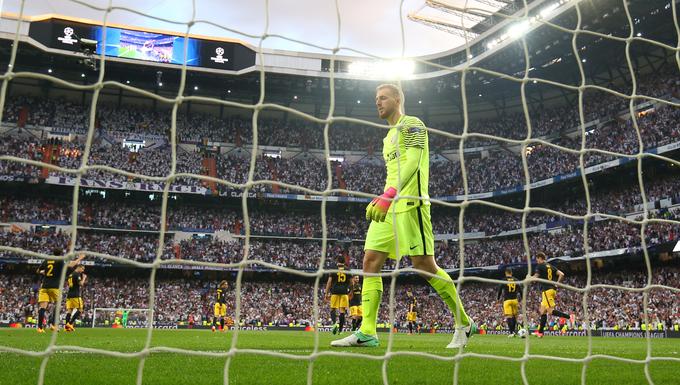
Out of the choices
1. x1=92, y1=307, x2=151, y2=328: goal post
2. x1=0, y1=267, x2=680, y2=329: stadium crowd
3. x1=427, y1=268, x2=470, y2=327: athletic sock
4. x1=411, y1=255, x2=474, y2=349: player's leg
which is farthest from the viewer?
x1=92, y1=307, x2=151, y2=328: goal post

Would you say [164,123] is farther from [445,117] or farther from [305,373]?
[305,373]

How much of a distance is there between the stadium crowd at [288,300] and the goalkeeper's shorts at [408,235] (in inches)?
866

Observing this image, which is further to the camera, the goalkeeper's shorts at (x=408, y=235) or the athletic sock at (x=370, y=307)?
the athletic sock at (x=370, y=307)

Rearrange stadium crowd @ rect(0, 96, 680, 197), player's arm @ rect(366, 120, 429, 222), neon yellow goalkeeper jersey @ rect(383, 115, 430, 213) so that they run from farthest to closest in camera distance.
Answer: stadium crowd @ rect(0, 96, 680, 197)
neon yellow goalkeeper jersey @ rect(383, 115, 430, 213)
player's arm @ rect(366, 120, 429, 222)

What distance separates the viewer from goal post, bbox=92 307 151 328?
28164 mm

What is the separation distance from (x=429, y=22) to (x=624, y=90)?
1316 cm

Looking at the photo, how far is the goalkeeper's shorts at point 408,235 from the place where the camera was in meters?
5.05

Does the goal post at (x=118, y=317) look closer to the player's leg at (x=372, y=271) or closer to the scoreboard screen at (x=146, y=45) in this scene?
the scoreboard screen at (x=146, y=45)

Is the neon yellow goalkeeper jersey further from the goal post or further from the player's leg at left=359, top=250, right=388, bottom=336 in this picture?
the goal post

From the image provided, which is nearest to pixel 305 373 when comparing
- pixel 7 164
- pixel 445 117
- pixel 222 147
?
pixel 7 164

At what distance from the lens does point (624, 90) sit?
109ft

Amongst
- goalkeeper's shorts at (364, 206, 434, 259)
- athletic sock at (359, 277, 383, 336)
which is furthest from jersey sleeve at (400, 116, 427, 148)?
athletic sock at (359, 277, 383, 336)

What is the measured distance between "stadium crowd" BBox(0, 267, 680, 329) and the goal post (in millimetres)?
530

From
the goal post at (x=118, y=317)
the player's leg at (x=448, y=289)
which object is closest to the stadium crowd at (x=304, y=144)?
the goal post at (x=118, y=317)
